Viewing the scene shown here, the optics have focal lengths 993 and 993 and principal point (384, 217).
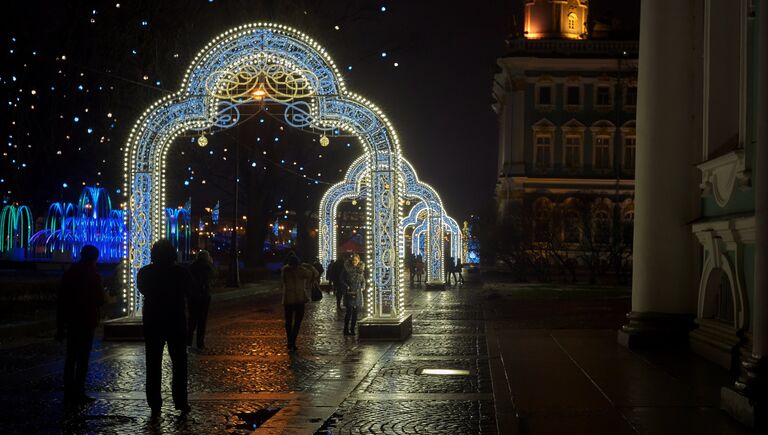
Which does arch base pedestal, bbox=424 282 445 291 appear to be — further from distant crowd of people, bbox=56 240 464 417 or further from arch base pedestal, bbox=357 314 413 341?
distant crowd of people, bbox=56 240 464 417

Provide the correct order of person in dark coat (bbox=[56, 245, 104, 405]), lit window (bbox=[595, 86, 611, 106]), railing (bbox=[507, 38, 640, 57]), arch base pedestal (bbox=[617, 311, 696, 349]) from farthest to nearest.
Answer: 1. lit window (bbox=[595, 86, 611, 106])
2. railing (bbox=[507, 38, 640, 57])
3. arch base pedestal (bbox=[617, 311, 696, 349])
4. person in dark coat (bbox=[56, 245, 104, 405])

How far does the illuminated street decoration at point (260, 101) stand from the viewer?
18375 millimetres

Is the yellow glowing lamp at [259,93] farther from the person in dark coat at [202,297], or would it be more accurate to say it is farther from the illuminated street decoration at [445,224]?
the illuminated street decoration at [445,224]

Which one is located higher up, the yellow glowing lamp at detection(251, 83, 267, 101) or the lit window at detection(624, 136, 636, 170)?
the lit window at detection(624, 136, 636, 170)

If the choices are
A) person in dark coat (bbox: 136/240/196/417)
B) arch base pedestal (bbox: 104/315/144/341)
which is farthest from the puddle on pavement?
arch base pedestal (bbox: 104/315/144/341)

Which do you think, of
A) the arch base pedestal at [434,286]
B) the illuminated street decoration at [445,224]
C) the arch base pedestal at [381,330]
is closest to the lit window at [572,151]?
the illuminated street decoration at [445,224]

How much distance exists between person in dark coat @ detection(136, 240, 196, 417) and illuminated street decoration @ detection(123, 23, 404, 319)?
8.19 meters

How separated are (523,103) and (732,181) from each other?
2613 inches

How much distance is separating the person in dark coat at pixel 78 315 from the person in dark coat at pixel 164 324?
1.40 metres

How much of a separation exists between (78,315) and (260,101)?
7783 millimetres

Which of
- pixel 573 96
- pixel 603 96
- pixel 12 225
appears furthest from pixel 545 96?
pixel 12 225

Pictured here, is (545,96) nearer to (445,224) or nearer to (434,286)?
(445,224)

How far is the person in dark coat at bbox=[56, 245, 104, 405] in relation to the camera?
11656 mm

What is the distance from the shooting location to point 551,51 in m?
78.9
